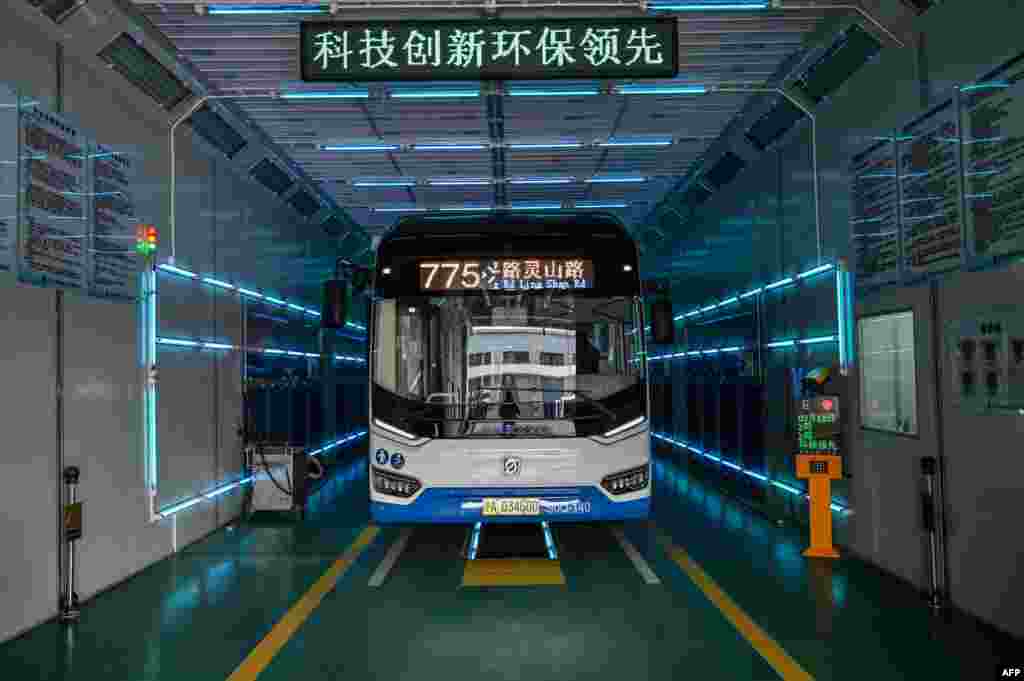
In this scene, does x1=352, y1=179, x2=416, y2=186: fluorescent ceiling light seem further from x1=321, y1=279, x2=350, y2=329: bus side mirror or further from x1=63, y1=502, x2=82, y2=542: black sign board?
x1=63, y1=502, x2=82, y2=542: black sign board

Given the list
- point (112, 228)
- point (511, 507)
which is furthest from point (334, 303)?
point (511, 507)

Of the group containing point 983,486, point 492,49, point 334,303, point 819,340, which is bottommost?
point 983,486

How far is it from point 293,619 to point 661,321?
383 cm

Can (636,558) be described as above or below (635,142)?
below

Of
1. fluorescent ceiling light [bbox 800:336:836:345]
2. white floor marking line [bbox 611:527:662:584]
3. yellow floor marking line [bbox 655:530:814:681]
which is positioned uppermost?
fluorescent ceiling light [bbox 800:336:836:345]

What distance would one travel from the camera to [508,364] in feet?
25.3

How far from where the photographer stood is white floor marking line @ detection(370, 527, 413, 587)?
7.58 m

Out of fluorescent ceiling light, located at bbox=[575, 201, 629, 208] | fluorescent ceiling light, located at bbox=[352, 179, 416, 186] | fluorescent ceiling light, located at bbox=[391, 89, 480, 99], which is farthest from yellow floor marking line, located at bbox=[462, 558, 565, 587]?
fluorescent ceiling light, located at bbox=[575, 201, 629, 208]

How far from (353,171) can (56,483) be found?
22.0 feet

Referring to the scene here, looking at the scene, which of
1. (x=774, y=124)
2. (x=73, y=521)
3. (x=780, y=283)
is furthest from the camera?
(x=774, y=124)

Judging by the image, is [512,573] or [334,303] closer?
[512,573]

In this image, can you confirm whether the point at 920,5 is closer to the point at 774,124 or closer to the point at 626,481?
the point at 774,124

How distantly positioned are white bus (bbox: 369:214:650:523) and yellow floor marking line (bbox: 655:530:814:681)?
2.46 feet

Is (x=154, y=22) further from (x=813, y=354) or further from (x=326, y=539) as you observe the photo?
(x=813, y=354)
